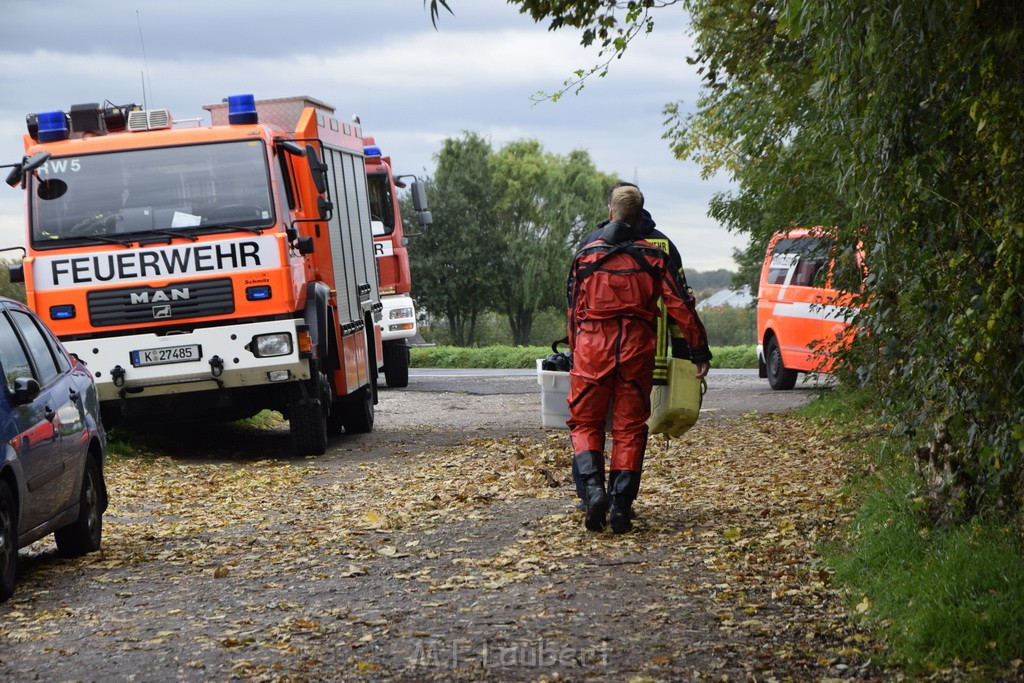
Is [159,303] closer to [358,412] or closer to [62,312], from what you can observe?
[62,312]

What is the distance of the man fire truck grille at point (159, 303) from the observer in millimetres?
12969

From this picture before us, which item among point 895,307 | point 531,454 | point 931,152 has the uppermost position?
point 931,152

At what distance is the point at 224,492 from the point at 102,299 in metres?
2.36

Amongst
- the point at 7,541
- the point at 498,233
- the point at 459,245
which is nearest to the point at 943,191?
the point at 7,541

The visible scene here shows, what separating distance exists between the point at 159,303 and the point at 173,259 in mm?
426

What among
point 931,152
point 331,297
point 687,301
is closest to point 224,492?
point 331,297

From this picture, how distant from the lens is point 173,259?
12.9 m

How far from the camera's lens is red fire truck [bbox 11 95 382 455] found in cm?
1295

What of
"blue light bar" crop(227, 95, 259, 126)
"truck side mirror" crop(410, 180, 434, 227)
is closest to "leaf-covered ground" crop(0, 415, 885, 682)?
"blue light bar" crop(227, 95, 259, 126)

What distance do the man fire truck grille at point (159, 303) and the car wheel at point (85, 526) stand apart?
4105mm

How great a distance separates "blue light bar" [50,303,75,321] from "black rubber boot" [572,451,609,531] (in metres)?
6.50

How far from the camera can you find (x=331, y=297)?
48.9 feet

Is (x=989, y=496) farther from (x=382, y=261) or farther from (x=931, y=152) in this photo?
(x=382, y=261)

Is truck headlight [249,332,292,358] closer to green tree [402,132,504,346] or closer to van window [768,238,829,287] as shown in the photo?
van window [768,238,829,287]
